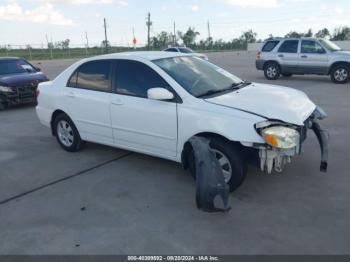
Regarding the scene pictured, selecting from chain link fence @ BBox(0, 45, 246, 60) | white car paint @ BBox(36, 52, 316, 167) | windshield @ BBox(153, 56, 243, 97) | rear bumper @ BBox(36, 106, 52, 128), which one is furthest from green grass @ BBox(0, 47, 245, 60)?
windshield @ BBox(153, 56, 243, 97)

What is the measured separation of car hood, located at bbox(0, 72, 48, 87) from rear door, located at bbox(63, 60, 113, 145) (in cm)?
518

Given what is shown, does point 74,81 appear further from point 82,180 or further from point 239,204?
point 239,204

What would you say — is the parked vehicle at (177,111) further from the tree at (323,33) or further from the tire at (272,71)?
the tree at (323,33)

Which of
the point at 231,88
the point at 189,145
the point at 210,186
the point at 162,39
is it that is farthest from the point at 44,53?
the point at 210,186

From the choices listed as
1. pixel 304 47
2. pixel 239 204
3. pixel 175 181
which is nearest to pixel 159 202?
pixel 175 181

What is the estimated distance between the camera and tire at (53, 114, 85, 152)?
5.87 m

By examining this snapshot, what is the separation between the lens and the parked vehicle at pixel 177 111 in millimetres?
3939

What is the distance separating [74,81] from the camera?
18.9ft

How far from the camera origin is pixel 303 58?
47.1ft

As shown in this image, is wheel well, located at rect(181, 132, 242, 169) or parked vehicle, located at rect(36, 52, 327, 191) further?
wheel well, located at rect(181, 132, 242, 169)

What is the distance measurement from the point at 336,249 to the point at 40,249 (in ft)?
8.84

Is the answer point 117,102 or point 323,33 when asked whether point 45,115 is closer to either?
point 117,102

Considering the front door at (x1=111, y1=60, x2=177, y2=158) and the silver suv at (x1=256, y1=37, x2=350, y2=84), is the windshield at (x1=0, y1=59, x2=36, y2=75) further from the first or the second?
the silver suv at (x1=256, y1=37, x2=350, y2=84)

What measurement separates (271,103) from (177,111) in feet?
3.74
